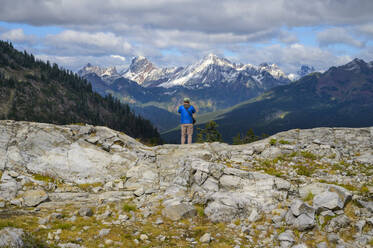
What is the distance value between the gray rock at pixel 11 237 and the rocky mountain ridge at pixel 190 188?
17cm

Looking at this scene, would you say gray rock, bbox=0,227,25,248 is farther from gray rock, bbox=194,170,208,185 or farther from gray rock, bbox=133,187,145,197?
gray rock, bbox=194,170,208,185

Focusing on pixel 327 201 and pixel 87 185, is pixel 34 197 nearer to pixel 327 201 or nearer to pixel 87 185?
pixel 87 185

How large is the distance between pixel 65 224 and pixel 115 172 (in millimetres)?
6950

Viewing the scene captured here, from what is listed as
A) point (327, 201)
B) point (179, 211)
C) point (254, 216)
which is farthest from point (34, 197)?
point (327, 201)

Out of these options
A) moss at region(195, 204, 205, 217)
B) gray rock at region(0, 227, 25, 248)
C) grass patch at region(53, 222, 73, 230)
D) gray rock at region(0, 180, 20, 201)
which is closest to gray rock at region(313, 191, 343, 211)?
moss at region(195, 204, 205, 217)

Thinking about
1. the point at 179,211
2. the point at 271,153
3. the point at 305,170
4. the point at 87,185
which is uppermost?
the point at 271,153

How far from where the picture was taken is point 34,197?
13.6 metres

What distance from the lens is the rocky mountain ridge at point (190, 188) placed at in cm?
1038

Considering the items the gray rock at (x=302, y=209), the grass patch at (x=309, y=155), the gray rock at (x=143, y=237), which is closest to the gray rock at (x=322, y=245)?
the gray rock at (x=302, y=209)

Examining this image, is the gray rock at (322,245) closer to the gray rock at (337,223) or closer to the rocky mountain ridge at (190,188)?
the rocky mountain ridge at (190,188)

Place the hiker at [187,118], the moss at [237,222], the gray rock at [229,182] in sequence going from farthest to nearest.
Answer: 1. the hiker at [187,118]
2. the gray rock at [229,182]
3. the moss at [237,222]

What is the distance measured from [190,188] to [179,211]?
9.28 feet

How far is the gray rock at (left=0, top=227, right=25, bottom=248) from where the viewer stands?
8.31 m

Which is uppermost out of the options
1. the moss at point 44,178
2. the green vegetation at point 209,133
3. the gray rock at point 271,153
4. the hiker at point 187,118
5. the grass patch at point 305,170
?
the hiker at point 187,118
